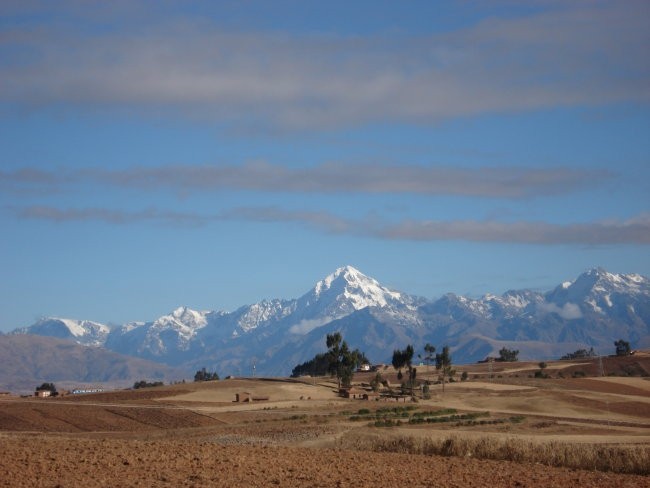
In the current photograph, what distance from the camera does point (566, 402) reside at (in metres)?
112

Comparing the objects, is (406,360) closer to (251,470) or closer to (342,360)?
(342,360)

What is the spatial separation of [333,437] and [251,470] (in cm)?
2729

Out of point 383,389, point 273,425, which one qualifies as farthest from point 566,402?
point 273,425

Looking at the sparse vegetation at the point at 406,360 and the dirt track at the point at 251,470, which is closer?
the dirt track at the point at 251,470

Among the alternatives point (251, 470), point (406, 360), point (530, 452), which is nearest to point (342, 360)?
point (406, 360)

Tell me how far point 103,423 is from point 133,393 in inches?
1891

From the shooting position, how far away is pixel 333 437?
60938 mm

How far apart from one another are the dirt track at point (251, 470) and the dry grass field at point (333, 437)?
0.22ft

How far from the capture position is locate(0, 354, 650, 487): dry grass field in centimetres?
3347

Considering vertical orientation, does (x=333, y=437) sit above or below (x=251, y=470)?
below

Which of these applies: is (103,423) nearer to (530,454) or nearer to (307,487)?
(530,454)

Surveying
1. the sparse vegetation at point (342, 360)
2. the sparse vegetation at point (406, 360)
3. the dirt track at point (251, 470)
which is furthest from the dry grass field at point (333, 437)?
the sparse vegetation at point (406, 360)

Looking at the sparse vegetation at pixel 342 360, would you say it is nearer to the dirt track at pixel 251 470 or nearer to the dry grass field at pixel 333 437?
the dry grass field at pixel 333 437

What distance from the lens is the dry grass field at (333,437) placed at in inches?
1318
